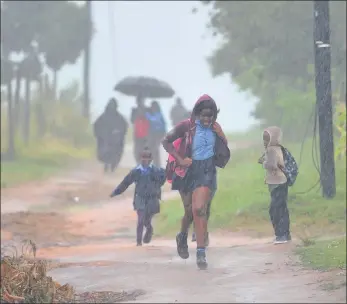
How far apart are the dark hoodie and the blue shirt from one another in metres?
0.02

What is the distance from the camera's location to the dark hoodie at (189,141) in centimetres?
449

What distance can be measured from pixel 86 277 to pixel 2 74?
87.2ft

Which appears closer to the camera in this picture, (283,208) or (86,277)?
(283,208)

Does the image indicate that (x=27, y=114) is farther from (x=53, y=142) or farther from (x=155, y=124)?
(x=155, y=124)

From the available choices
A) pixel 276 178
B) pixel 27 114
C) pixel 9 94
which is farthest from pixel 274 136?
pixel 27 114

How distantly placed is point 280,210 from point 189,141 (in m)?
0.61

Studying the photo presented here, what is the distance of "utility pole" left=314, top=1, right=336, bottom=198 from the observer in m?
4.34

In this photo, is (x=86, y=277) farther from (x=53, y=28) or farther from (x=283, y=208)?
(x=53, y=28)

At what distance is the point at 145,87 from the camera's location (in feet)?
70.9

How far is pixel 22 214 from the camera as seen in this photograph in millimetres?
18906

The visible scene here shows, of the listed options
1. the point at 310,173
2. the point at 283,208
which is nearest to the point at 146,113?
the point at 310,173

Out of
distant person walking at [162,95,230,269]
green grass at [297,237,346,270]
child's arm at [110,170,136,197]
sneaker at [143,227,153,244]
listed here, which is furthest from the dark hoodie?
sneaker at [143,227,153,244]

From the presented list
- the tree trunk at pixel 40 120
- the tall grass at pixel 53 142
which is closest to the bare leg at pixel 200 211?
the tall grass at pixel 53 142

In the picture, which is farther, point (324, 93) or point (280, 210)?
point (280, 210)
